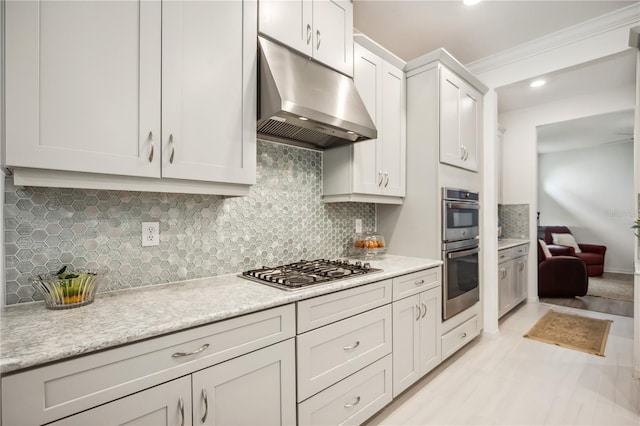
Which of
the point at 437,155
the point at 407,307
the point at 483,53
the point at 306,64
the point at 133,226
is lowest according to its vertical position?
the point at 407,307

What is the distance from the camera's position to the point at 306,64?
1.78 metres

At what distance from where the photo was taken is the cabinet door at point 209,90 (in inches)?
51.3

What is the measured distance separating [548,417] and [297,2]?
296 centimetres

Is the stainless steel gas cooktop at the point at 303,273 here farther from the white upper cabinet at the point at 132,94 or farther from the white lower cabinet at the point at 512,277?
the white lower cabinet at the point at 512,277

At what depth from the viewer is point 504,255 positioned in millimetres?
3602

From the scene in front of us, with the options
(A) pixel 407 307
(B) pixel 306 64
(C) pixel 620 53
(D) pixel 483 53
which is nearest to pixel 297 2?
(B) pixel 306 64

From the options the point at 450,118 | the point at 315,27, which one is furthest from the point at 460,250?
the point at 315,27

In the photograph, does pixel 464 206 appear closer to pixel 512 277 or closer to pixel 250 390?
pixel 512 277

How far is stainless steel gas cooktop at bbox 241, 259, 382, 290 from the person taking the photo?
5.04 feet

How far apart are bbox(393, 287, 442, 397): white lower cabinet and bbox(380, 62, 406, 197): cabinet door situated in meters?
0.87

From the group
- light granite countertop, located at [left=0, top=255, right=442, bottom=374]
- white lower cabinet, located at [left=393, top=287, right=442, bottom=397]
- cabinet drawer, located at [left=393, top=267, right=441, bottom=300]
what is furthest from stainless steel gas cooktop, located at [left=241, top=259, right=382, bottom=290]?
white lower cabinet, located at [left=393, top=287, right=442, bottom=397]

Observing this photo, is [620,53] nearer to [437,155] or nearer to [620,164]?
[437,155]

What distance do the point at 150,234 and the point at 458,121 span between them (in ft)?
8.40

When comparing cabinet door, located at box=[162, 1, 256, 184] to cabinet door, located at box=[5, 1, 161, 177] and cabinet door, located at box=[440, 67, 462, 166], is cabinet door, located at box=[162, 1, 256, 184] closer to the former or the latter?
cabinet door, located at box=[5, 1, 161, 177]
